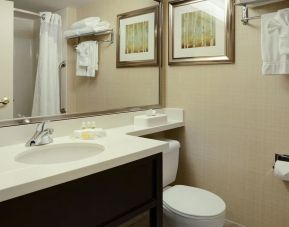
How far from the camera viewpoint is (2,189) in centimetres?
82

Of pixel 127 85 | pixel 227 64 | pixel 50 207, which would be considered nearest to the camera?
pixel 50 207

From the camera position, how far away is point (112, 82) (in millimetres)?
1974

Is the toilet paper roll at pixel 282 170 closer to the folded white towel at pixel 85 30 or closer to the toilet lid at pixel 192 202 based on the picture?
the toilet lid at pixel 192 202

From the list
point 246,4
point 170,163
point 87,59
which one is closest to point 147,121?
point 170,163

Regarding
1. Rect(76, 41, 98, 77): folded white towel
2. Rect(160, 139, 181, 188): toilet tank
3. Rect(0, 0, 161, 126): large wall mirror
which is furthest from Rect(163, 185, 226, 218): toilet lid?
Rect(76, 41, 98, 77): folded white towel

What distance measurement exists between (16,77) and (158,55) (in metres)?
1.13

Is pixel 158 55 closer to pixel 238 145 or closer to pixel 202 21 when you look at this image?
pixel 202 21

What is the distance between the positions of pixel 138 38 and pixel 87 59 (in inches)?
21.1

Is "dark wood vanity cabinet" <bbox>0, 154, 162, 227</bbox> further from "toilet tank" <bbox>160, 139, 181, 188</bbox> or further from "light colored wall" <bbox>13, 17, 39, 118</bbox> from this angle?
"light colored wall" <bbox>13, 17, 39, 118</bbox>

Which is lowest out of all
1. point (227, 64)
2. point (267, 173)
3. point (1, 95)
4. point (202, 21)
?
point (267, 173)

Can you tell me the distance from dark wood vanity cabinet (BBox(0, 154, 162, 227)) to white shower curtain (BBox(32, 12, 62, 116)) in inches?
24.5

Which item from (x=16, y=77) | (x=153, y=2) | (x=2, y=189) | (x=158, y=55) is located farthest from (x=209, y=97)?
(x=2, y=189)

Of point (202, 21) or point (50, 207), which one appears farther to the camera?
point (202, 21)

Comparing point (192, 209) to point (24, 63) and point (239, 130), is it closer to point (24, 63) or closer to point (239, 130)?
point (239, 130)
